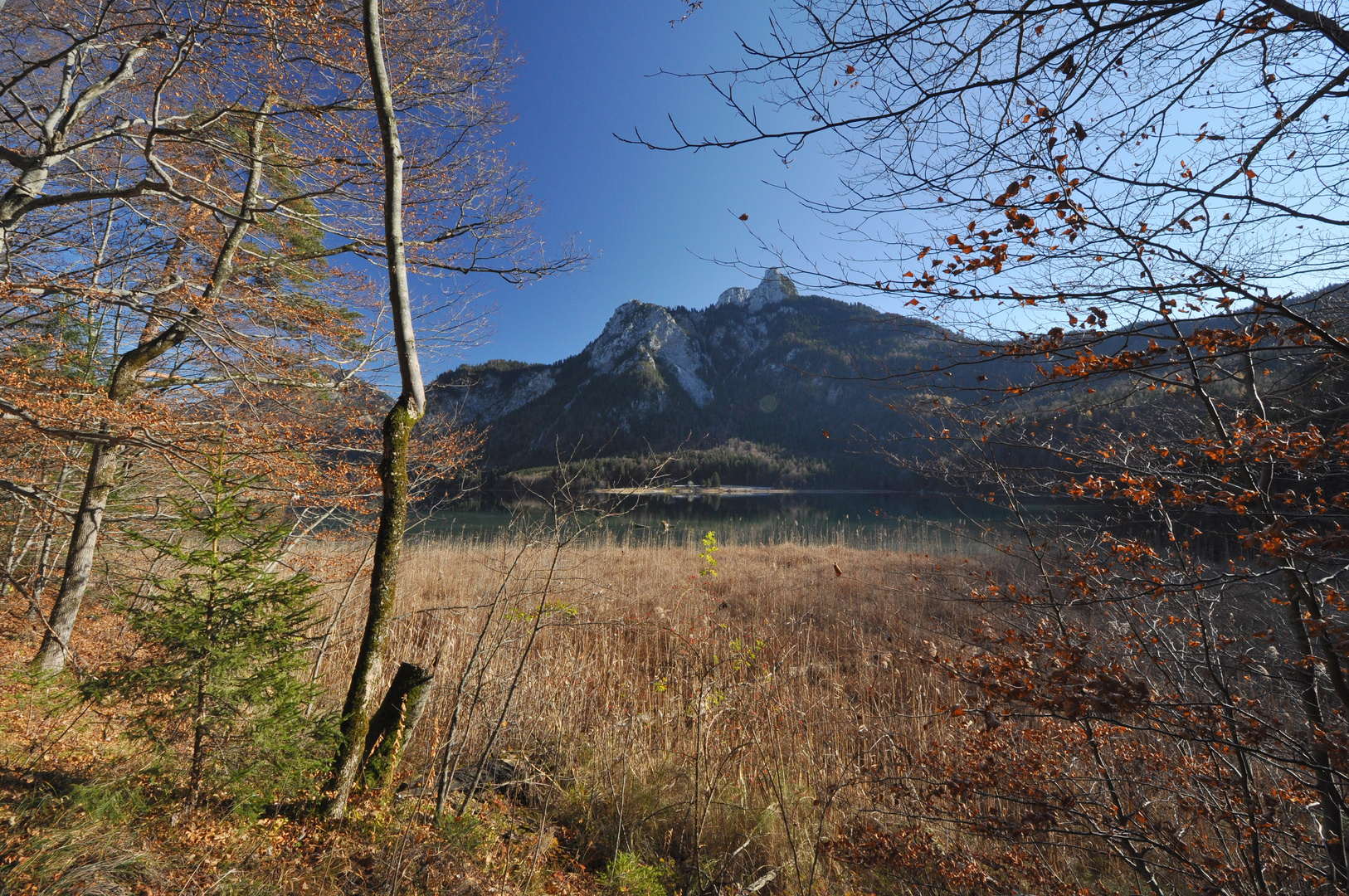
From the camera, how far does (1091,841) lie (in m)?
3.41

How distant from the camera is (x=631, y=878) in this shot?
277 cm

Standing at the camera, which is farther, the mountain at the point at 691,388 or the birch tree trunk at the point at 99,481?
the mountain at the point at 691,388

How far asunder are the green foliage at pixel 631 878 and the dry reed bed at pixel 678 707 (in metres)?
0.17

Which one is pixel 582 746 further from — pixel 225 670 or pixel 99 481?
pixel 99 481

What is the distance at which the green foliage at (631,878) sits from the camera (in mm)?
2707

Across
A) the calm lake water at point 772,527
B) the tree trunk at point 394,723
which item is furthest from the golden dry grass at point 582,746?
the calm lake water at point 772,527

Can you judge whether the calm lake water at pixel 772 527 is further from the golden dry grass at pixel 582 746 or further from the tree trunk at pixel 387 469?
the golden dry grass at pixel 582 746

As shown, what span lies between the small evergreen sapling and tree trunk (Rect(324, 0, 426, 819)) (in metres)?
0.21

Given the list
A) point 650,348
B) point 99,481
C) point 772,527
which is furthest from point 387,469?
point 650,348

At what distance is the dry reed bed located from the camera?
127 inches

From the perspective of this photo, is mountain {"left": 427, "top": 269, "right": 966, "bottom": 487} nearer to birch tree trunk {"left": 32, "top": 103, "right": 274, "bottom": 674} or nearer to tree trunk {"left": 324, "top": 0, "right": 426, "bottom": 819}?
birch tree trunk {"left": 32, "top": 103, "right": 274, "bottom": 674}

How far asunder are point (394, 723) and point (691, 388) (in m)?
130

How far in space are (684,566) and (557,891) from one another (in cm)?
1046

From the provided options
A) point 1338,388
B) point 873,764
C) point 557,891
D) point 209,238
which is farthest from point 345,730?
point 1338,388
